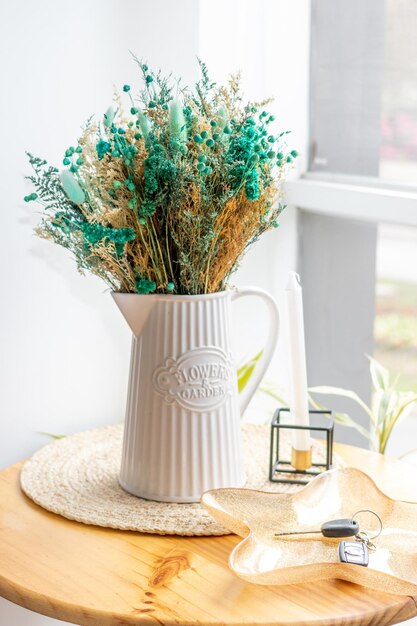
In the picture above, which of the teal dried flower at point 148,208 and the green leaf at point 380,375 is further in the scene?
the green leaf at point 380,375

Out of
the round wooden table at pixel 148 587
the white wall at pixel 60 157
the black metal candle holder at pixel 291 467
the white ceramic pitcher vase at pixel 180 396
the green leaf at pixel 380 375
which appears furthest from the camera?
the green leaf at pixel 380 375

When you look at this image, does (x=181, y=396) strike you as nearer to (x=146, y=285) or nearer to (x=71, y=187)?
(x=146, y=285)

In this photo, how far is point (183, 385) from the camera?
1093 mm

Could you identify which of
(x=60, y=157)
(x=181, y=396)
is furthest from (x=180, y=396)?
(x=60, y=157)

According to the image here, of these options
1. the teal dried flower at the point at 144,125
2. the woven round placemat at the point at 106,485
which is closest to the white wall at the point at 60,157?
the woven round placemat at the point at 106,485

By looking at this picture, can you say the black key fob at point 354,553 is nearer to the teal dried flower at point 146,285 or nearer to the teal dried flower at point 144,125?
the teal dried flower at point 146,285

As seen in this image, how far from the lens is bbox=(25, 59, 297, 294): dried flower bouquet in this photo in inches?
39.8

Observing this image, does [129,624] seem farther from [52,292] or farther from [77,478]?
[52,292]

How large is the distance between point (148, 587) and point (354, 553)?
0.77 ft

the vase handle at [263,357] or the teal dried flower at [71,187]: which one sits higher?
the teal dried flower at [71,187]

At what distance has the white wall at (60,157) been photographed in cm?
132

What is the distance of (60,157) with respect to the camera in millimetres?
1375

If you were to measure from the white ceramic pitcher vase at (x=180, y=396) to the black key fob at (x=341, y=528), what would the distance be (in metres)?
0.17

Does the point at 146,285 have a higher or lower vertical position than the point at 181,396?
higher
